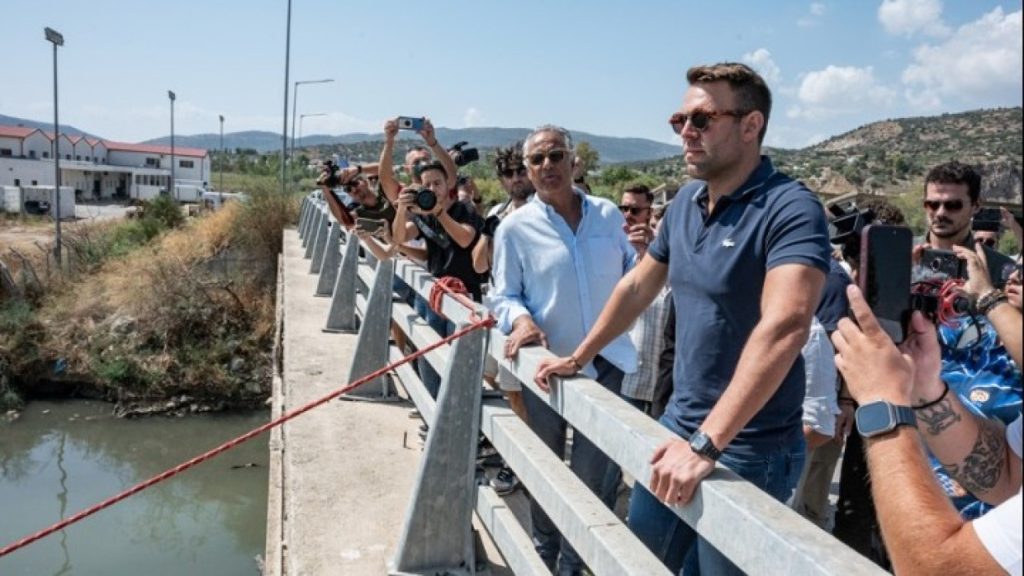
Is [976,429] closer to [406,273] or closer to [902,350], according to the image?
[902,350]

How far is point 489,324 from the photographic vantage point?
3146 mm

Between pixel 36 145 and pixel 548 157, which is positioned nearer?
pixel 548 157

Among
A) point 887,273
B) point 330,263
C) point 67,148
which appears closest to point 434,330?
point 887,273

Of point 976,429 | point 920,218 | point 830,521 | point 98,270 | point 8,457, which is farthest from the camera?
point 98,270

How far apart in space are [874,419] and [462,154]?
5.26m

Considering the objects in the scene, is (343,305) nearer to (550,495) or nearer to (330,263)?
(330,263)

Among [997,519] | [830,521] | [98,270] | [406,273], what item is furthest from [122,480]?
[997,519]

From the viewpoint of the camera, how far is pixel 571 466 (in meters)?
3.48

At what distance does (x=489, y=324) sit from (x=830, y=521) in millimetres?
2935

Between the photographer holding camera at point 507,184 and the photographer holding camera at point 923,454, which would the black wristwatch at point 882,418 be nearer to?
the photographer holding camera at point 923,454

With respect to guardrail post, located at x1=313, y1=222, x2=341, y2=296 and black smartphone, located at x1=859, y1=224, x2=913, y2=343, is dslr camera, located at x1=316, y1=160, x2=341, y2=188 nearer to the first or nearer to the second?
guardrail post, located at x1=313, y1=222, x2=341, y2=296

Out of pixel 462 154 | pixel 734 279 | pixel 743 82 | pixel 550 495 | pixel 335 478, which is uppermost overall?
pixel 743 82

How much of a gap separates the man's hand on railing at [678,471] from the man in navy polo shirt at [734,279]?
29cm

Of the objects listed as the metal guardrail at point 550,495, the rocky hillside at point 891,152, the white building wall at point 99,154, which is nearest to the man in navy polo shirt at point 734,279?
the metal guardrail at point 550,495
